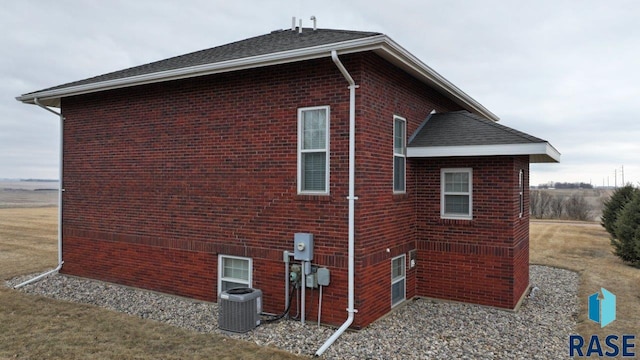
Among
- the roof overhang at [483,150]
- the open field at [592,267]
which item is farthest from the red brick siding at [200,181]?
the open field at [592,267]

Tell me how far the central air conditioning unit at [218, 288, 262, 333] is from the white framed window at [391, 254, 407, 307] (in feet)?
9.02

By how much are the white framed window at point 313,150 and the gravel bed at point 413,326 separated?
243 cm

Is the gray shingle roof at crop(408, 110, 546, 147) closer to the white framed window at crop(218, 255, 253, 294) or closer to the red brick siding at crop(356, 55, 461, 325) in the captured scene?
the red brick siding at crop(356, 55, 461, 325)

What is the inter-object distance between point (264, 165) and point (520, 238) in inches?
228

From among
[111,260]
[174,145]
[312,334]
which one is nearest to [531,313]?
[312,334]

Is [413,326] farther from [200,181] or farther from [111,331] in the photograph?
[111,331]

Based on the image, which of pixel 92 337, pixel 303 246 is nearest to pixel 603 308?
pixel 303 246

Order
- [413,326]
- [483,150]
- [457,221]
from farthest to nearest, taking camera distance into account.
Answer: [457,221]
[483,150]
[413,326]

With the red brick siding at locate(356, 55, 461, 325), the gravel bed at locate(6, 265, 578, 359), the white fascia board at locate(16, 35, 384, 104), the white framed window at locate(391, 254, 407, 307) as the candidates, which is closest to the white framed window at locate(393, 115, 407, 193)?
the red brick siding at locate(356, 55, 461, 325)

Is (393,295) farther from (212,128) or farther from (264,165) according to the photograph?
(212,128)

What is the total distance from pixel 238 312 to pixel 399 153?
4363mm

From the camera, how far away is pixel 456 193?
28.3 ft

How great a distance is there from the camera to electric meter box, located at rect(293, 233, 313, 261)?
705 cm

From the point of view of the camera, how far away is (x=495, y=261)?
8.23m
